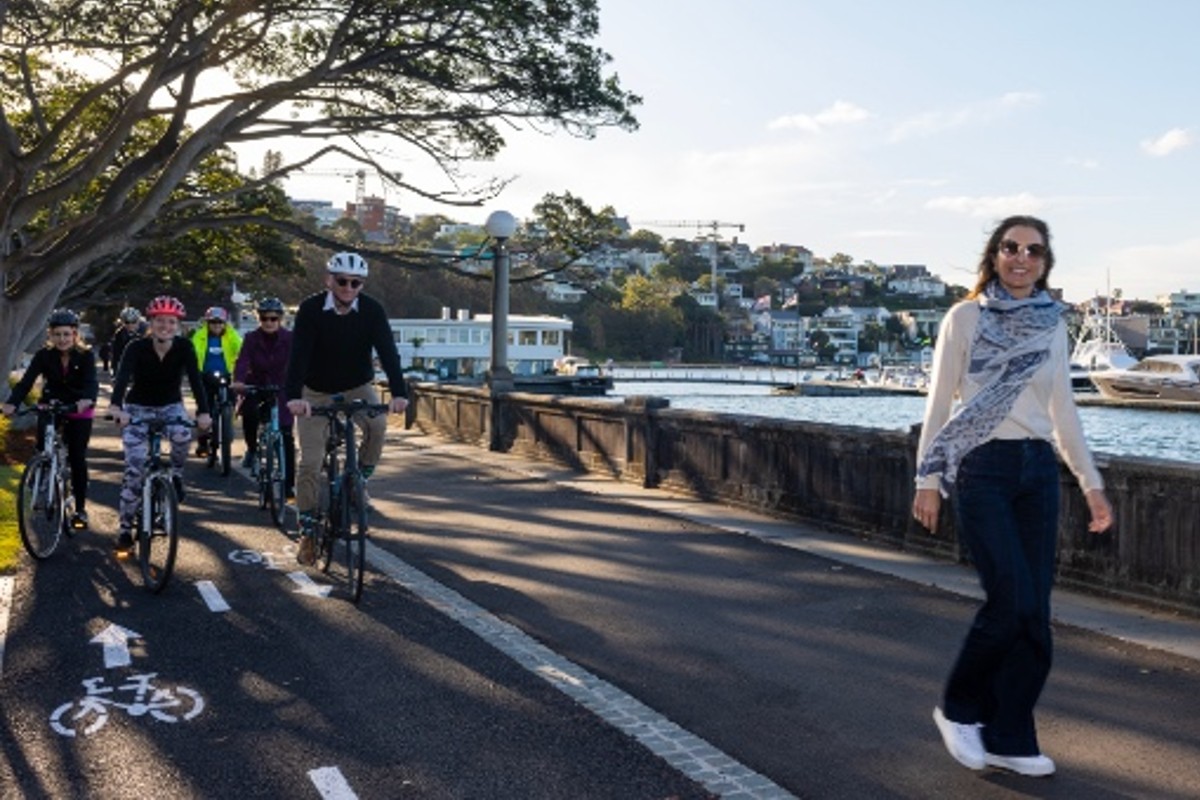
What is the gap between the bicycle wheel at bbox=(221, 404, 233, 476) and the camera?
1464 cm

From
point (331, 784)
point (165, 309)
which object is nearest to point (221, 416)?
point (165, 309)

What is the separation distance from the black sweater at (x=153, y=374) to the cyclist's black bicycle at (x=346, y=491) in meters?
1.16

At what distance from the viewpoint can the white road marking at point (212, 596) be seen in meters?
7.36

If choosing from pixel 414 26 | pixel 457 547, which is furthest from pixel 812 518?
pixel 414 26

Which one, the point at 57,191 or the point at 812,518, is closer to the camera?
the point at 812,518

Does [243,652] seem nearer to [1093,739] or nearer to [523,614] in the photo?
[523,614]

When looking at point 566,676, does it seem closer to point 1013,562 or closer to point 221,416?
point 1013,562

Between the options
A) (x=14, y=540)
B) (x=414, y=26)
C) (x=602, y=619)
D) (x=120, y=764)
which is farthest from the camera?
(x=414, y=26)

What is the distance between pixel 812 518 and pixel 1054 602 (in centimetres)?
333

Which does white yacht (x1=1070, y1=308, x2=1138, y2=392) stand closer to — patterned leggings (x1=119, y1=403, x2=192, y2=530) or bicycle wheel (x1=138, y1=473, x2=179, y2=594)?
patterned leggings (x1=119, y1=403, x2=192, y2=530)

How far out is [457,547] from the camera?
9.80 m

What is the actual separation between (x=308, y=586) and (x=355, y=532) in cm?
61

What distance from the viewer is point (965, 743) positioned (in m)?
4.54

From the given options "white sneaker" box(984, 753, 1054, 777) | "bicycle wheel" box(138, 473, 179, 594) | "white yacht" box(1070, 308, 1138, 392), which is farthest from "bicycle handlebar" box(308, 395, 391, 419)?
"white yacht" box(1070, 308, 1138, 392)
